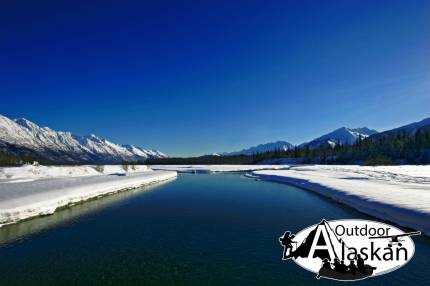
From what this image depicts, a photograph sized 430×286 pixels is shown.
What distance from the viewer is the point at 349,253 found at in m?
11.7

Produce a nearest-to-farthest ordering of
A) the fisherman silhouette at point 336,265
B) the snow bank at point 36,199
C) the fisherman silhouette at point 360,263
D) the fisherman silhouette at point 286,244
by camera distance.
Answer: the fisherman silhouette at point 336,265 → the fisherman silhouette at point 360,263 → the fisherman silhouette at point 286,244 → the snow bank at point 36,199

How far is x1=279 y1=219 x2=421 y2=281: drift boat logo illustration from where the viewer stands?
A: 1162cm

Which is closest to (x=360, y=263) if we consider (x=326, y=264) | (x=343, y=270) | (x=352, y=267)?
(x=352, y=267)

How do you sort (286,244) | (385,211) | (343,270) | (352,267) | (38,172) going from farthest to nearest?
(38,172) < (385,211) < (286,244) < (352,267) < (343,270)

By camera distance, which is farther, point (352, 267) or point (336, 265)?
point (352, 267)

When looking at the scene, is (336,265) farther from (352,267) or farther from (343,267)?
(352,267)

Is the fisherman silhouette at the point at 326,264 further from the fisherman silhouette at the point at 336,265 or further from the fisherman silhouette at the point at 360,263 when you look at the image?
the fisherman silhouette at the point at 360,263

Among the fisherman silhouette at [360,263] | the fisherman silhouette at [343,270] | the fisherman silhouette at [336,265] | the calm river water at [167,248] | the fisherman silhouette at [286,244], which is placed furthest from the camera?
the fisherman silhouette at [286,244]

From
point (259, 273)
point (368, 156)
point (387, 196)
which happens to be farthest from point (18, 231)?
point (368, 156)

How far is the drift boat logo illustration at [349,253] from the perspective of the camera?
11617 millimetres

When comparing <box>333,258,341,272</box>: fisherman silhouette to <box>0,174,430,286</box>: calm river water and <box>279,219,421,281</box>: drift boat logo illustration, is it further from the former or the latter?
<box>0,174,430,286</box>: calm river water

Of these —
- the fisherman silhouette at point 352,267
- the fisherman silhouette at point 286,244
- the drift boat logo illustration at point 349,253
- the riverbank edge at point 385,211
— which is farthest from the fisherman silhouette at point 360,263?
the riverbank edge at point 385,211

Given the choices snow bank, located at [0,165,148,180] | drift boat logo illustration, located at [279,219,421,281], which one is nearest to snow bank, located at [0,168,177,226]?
snow bank, located at [0,165,148,180]

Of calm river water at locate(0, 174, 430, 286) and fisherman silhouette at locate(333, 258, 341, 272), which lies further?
calm river water at locate(0, 174, 430, 286)
